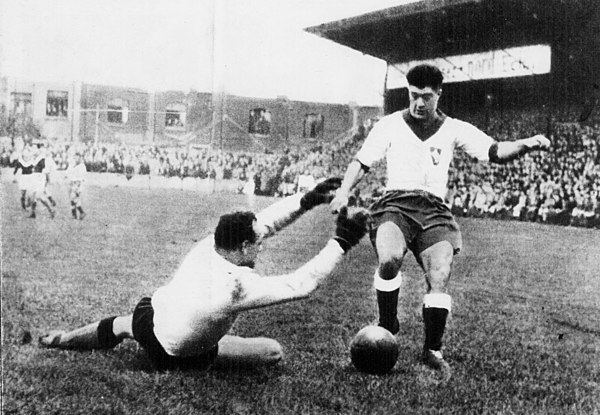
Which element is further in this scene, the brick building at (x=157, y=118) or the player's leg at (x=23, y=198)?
the brick building at (x=157, y=118)

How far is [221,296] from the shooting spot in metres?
3.25

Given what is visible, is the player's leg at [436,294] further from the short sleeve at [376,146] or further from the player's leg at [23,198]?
the player's leg at [23,198]

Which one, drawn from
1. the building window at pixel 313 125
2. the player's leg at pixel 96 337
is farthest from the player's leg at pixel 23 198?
the building window at pixel 313 125

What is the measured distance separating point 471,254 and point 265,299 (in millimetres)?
6986

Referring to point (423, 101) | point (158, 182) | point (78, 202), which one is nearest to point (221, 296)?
point (423, 101)

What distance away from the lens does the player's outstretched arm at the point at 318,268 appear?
3.03 m

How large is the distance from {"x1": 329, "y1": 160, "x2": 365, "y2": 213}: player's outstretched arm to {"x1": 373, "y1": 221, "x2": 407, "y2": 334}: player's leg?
34 centimetres

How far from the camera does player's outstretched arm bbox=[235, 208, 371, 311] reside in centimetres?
303

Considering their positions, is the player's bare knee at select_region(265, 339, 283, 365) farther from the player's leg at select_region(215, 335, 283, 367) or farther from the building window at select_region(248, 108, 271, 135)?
the building window at select_region(248, 108, 271, 135)

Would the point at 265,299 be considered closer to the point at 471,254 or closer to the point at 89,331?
the point at 89,331

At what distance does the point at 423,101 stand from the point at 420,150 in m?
0.31

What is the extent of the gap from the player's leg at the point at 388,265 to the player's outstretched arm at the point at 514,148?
0.79m

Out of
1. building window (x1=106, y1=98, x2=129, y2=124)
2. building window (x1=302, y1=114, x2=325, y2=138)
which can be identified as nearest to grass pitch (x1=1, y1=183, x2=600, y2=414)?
building window (x1=302, y1=114, x2=325, y2=138)

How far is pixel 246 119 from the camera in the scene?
33.8 metres
